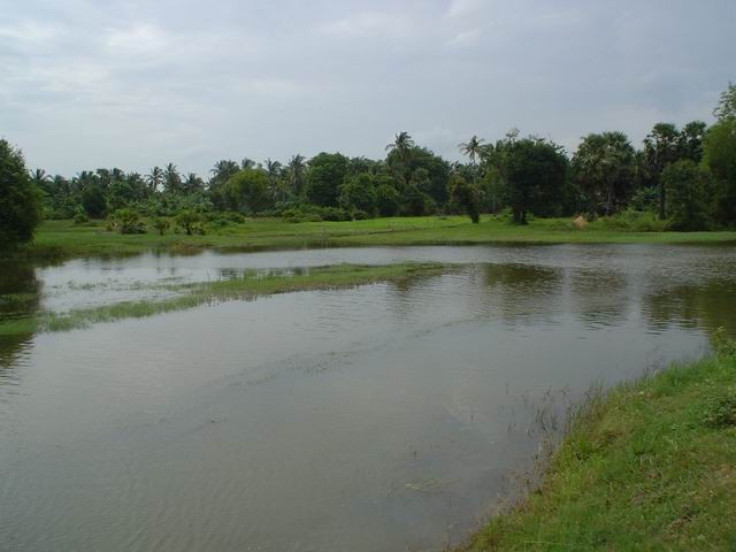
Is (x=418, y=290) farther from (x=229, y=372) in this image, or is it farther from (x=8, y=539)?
(x=8, y=539)

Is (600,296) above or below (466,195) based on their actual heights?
below

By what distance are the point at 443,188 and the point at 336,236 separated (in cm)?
5431

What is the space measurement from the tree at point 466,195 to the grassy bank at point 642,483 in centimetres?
6451

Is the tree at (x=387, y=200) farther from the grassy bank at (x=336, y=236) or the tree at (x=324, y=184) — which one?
the grassy bank at (x=336, y=236)

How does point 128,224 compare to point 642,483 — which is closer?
point 642,483

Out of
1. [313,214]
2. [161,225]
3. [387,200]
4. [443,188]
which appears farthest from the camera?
[443,188]

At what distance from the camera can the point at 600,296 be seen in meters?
25.7

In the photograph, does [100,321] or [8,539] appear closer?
[8,539]

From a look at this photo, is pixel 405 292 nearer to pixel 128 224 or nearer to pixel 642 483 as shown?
pixel 642 483

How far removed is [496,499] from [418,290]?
19.6 m

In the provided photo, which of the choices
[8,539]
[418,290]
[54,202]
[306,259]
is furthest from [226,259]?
[54,202]

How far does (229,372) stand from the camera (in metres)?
15.3

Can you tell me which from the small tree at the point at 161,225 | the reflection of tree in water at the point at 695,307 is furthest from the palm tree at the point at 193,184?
the reflection of tree in water at the point at 695,307

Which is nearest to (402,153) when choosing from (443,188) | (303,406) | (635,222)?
(443,188)
